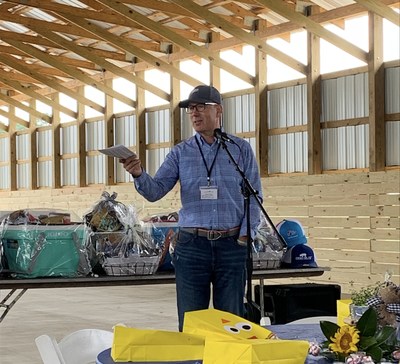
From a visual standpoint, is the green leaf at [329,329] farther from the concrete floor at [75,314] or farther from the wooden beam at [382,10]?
the wooden beam at [382,10]

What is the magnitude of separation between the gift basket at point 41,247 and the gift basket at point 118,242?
0.07m

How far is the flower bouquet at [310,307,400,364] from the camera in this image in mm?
1863

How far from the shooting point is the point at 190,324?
2068 mm

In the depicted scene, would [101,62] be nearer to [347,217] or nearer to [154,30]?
[154,30]

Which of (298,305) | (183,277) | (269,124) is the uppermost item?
(269,124)

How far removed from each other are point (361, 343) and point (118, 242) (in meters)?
3.13

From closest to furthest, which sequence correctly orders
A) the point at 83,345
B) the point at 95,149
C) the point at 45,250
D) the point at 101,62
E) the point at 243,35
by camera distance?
the point at 83,345, the point at 45,250, the point at 243,35, the point at 101,62, the point at 95,149

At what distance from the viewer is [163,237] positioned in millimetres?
5234

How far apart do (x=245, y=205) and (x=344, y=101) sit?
8.34 meters

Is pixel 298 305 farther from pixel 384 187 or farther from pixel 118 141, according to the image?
pixel 118 141

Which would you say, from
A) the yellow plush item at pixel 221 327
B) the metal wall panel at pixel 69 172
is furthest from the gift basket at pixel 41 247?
the metal wall panel at pixel 69 172

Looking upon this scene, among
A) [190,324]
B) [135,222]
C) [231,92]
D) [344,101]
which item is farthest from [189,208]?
[231,92]

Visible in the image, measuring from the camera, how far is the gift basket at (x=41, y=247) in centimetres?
468

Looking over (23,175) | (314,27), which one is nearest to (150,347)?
(314,27)
